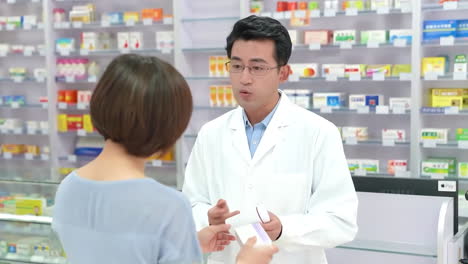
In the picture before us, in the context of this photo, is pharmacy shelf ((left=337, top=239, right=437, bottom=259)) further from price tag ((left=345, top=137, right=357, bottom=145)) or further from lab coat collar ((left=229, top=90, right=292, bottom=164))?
price tag ((left=345, top=137, right=357, bottom=145))

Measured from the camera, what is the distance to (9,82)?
7438mm

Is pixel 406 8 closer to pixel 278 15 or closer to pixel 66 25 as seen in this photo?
pixel 278 15

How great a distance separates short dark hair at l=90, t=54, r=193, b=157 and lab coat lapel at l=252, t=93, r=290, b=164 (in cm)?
73

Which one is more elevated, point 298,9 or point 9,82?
point 298,9

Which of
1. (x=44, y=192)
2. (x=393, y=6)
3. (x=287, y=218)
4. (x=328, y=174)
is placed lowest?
(x=44, y=192)

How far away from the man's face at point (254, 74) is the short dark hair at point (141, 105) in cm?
72

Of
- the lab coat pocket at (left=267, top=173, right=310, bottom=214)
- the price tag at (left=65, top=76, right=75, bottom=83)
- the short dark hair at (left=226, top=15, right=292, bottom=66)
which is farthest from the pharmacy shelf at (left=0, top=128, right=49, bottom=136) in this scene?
the lab coat pocket at (left=267, top=173, right=310, bottom=214)

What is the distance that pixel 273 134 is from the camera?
6.41ft

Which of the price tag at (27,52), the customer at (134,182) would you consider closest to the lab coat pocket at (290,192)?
the customer at (134,182)

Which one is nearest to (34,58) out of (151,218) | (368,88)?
(368,88)

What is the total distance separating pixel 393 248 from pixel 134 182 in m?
1.35

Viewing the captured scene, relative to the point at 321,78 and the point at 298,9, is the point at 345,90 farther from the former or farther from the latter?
the point at 298,9

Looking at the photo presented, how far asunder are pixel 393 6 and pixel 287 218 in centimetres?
411

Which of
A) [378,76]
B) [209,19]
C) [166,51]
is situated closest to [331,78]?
[378,76]
